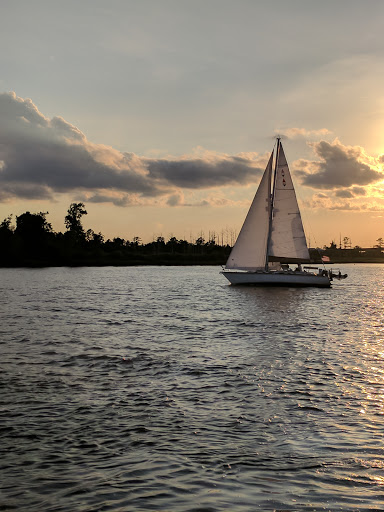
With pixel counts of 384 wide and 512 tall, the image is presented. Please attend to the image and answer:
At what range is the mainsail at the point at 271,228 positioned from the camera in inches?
2758

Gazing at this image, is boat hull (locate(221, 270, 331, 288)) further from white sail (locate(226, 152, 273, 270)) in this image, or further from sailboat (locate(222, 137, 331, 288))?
white sail (locate(226, 152, 273, 270))

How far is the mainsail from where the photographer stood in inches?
2758

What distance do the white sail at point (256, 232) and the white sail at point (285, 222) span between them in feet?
3.48

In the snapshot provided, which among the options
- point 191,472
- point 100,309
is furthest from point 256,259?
point 191,472

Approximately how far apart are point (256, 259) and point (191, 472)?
6125 cm

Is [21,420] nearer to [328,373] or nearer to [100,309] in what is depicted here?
[328,373]

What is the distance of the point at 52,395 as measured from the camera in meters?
15.7

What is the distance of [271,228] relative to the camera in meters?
70.1

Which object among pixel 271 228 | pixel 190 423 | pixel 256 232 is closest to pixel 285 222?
pixel 271 228

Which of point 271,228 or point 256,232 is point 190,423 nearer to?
point 256,232

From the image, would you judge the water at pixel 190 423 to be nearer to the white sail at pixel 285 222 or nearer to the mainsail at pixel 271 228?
the mainsail at pixel 271 228

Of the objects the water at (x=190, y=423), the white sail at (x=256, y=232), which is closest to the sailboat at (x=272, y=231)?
the white sail at (x=256, y=232)

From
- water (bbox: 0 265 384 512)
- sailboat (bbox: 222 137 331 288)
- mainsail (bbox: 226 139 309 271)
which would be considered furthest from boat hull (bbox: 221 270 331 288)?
water (bbox: 0 265 384 512)

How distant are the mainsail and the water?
136ft
